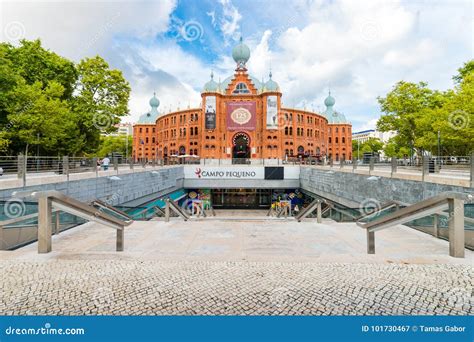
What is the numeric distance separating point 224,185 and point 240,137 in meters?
28.0

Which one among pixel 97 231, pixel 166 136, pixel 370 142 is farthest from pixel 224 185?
pixel 370 142

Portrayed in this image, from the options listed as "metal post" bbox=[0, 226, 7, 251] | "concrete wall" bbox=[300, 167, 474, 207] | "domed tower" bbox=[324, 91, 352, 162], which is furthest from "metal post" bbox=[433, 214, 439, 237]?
"domed tower" bbox=[324, 91, 352, 162]

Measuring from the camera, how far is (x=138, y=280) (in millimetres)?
4637

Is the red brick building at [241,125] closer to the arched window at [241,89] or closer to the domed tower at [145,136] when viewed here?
the arched window at [241,89]

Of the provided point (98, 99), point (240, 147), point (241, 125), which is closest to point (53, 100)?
point (98, 99)

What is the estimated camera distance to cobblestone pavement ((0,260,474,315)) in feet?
12.5

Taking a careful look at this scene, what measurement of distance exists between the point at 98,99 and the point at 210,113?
27.0 metres

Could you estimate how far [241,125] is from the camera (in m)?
53.5

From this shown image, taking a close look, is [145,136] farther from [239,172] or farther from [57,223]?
[57,223]

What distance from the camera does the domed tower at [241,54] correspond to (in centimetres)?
6044

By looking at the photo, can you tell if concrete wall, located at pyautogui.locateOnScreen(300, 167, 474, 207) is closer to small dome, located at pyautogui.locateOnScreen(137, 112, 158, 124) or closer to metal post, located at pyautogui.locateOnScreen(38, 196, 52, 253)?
metal post, located at pyautogui.locateOnScreen(38, 196, 52, 253)

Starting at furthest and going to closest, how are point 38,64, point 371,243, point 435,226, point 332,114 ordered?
point 332,114, point 38,64, point 435,226, point 371,243

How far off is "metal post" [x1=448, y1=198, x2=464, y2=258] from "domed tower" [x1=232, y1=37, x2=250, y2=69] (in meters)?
60.7

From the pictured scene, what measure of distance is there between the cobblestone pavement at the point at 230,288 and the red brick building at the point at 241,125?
47.1m
